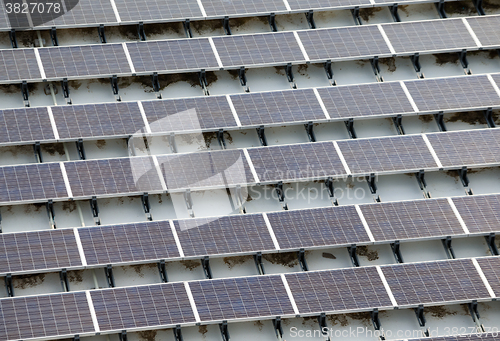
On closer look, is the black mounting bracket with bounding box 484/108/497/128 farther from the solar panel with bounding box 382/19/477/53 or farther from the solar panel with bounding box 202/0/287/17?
the solar panel with bounding box 202/0/287/17

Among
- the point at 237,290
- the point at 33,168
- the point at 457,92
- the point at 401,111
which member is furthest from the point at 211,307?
the point at 457,92

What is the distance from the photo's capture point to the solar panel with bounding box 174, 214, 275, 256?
3291 centimetres

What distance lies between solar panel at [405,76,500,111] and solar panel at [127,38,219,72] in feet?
27.3

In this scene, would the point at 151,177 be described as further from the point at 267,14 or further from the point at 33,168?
the point at 267,14

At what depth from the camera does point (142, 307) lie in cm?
3150

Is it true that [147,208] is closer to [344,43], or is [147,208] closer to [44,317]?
[44,317]

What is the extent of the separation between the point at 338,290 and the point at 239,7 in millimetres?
13186

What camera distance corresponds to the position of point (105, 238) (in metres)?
32.6

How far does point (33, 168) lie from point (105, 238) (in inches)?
154

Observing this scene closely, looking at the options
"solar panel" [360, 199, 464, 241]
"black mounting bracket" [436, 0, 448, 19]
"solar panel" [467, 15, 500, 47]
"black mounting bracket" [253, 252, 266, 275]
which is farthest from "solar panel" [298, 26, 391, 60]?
"black mounting bracket" [253, 252, 266, 275]

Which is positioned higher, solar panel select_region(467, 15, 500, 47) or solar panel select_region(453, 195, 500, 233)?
solar panel select_region(467, 15, 500, 47)

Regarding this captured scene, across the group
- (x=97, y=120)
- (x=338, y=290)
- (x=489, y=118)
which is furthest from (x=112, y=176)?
(x=489, y=118)

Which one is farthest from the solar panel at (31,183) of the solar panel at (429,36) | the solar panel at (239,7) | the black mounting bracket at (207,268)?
the solar panel at (429,36)

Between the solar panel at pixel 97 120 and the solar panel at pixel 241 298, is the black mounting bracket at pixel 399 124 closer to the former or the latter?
the solar panel at pixel 241 298
